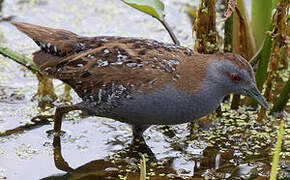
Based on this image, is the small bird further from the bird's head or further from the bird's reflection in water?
the bird's reflection in water

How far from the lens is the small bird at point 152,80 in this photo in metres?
4.05

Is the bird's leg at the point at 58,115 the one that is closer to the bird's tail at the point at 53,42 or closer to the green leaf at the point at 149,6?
the bird's tail at the point at 53,42

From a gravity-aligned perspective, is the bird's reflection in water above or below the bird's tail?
below

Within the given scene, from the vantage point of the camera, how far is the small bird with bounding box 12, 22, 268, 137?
4.05 m

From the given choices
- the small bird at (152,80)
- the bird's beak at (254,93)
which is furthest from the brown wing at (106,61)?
the bird's beak at (254,93)

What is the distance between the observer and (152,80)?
4.04m

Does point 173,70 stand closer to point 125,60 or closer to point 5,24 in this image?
point 125,60

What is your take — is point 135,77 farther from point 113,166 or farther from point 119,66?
point 113,166

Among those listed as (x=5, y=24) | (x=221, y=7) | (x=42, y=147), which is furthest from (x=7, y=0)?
(x=42, y=147)

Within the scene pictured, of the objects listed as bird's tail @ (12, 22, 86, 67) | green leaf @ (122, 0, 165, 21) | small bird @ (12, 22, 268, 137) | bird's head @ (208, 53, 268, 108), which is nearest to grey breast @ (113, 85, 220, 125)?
small bird @ (12, 22, 268, 137)

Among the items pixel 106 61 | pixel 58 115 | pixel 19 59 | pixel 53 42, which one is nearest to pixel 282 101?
pixel 106 61

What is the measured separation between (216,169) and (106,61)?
1157mm

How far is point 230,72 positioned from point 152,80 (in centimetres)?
56

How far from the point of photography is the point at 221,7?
7.22 m
